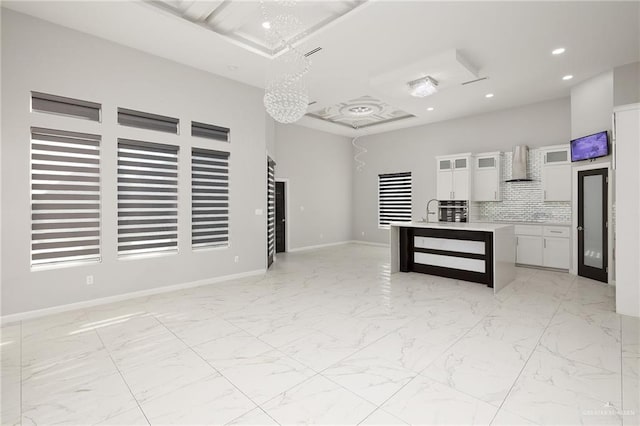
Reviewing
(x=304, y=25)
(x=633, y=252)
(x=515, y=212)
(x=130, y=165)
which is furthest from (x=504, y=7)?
(x=130, y=165)

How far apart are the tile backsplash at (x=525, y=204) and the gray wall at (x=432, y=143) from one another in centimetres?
47

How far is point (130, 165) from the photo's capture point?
4.77 m

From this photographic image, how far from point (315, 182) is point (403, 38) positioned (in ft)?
19.3

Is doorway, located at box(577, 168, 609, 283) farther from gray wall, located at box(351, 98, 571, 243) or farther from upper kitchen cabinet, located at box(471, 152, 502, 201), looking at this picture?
upper kitchen cabinet, located at box(471, 152, 502, 201)

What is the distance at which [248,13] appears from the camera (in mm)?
3969

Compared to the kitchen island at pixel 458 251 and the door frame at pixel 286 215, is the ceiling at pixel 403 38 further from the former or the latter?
the door frame at pixel 286 215

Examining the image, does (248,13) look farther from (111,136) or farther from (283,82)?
(111,136)

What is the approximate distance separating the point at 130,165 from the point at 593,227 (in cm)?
796

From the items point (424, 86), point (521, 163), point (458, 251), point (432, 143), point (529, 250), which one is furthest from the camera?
point (432, 143)

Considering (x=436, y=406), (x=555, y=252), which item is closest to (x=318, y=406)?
(x=436, y=406)

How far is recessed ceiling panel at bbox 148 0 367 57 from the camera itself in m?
3.76

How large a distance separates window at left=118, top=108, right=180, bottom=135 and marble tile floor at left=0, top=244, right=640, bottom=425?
2.63 meters

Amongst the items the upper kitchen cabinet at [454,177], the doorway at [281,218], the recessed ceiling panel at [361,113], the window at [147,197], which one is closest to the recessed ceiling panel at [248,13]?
the window at [147,197]

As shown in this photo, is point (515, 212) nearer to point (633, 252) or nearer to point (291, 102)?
point (633, 252)
